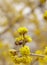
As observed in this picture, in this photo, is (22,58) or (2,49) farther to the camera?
(2,49)

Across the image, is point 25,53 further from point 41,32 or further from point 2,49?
point 41,32

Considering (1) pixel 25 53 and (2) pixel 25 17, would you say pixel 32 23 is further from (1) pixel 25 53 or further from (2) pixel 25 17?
(1) pixel 25 53

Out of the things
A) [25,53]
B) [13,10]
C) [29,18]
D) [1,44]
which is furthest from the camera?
[13,10]

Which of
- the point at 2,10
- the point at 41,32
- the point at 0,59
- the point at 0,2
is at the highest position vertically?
the point at 0,2

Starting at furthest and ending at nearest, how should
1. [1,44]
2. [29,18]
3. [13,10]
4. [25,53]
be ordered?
[13,10] → [29,18] → [1,44] → [25,53]

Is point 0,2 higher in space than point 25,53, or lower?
higher

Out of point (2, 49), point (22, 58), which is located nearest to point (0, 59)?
point (2, 49)

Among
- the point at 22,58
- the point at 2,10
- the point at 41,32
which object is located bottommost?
the point at 22,58

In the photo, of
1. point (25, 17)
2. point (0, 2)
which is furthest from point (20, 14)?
point (0, 2)

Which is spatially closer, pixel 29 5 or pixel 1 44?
pixel 1 44
